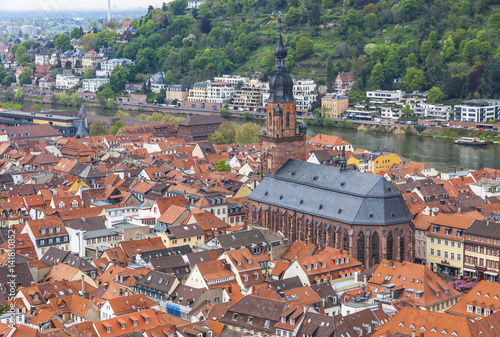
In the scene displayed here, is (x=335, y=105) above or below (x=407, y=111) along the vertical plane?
above

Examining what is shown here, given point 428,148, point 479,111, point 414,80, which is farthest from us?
point 414,80

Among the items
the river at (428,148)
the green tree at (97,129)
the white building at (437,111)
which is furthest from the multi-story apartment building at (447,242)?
the white building at (437,111)

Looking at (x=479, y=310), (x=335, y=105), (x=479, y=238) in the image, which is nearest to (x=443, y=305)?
(x=479, y=310)

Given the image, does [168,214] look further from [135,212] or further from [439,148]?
[439,148]

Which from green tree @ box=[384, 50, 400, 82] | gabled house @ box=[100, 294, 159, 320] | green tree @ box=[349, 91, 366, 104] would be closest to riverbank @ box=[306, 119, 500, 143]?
green tree @ box=[349, 91, 366, 104]

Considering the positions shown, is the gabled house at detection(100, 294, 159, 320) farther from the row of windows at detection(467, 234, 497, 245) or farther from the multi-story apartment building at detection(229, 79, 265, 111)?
the multi-story apartment building at detection(229, 79, 265, 111)

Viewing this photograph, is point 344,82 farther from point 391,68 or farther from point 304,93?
point 391,68

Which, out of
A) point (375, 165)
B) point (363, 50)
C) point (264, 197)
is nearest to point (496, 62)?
point (363, 50)
